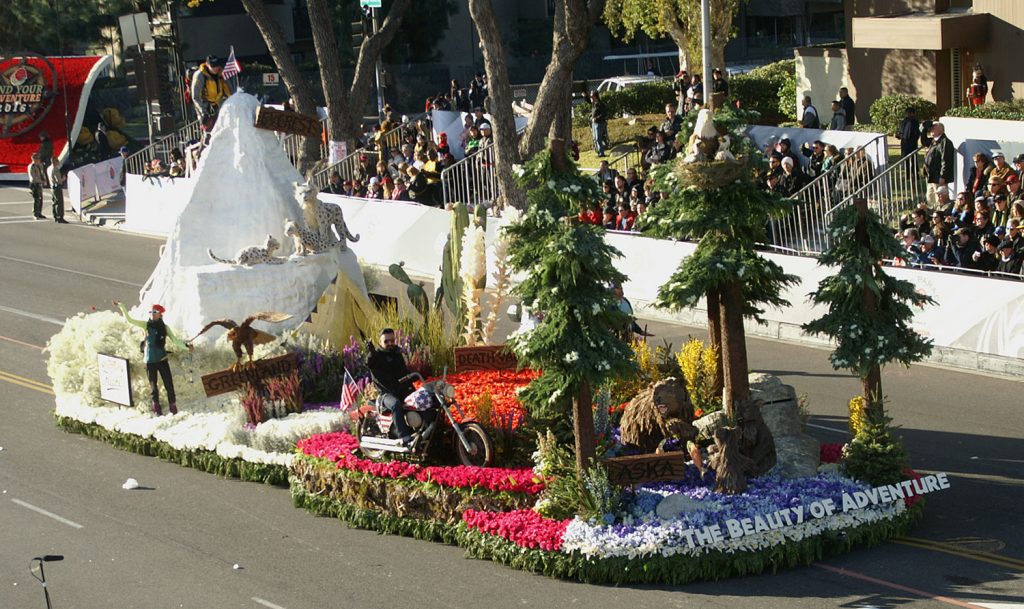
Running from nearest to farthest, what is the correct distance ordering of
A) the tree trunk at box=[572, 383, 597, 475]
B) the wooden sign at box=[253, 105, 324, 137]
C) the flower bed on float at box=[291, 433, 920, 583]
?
the flower bed on float at box=[291, 433, 920, 583], the tree trunk at box=[572, 383, 597, 475], the wooden sign at box=[253, 105, 324, 137]

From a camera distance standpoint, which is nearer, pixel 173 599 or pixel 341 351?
pixel 173 599

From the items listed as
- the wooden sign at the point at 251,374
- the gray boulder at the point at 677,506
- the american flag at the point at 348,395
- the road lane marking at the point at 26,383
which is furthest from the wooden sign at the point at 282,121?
the gray boulder at the point at 677,506

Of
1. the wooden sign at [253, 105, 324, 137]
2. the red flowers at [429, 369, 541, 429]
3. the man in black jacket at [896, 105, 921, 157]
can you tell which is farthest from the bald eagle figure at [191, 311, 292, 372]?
the man in black jacket at [896, 105, 921, 157]

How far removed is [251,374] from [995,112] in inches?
681

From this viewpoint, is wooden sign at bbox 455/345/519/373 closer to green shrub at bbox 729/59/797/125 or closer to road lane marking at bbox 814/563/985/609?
road lane marking at bbox 814/563/985/609

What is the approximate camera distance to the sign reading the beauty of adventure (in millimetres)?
19672

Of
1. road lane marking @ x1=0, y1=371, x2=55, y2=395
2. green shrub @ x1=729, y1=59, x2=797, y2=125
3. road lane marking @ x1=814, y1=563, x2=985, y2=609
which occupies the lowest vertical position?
road lane marking @ x1=814, y1=563, x2=985, y2=609

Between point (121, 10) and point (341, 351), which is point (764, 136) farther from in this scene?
point (121, 10)

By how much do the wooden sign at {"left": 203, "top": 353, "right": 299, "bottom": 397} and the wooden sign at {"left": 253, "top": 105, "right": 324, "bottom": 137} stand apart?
4393mm

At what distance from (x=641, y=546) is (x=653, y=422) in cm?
222

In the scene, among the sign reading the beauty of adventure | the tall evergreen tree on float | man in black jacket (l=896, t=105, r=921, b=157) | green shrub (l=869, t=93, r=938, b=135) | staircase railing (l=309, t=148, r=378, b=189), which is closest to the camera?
the tall evergreen tree on float

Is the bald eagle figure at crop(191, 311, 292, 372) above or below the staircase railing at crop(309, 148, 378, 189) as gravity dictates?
below

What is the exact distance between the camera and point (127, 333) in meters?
20.9

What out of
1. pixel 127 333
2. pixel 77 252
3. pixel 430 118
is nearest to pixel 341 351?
pixel 127 333
